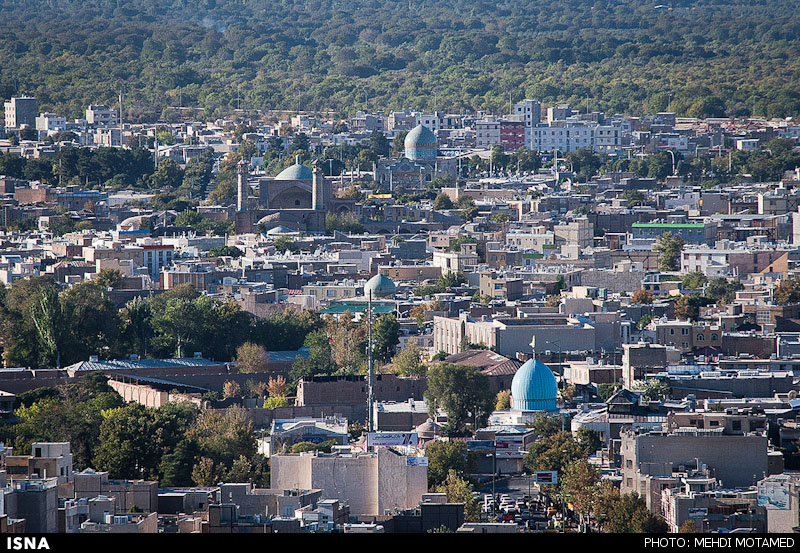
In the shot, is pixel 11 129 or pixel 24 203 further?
pixel 11 129

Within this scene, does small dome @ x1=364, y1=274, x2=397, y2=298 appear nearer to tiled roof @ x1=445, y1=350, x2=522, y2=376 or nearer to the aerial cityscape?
the aerial cityscape

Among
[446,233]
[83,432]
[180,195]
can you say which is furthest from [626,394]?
[180,195]

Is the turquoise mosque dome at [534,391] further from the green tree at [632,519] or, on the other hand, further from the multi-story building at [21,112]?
the multi-story building at [21,112]

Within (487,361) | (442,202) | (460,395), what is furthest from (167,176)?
(460,395)

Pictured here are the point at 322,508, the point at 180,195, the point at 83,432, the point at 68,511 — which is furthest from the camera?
the point at 180,195

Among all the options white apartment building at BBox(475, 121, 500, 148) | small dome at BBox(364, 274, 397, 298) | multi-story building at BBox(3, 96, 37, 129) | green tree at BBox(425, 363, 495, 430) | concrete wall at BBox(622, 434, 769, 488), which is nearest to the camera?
concrete wall at BBox(622, 434, 769, 488)

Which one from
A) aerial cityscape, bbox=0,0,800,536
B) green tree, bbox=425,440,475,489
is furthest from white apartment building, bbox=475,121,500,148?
green tree, bbox=425,440,475,489
